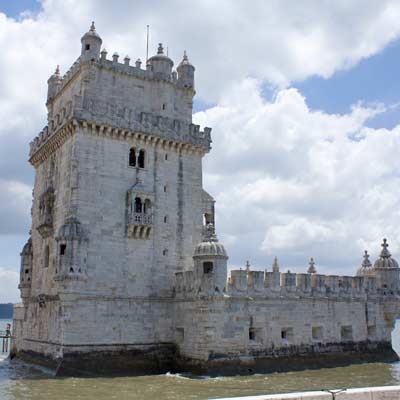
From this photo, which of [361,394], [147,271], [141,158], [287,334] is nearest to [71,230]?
[147,271]

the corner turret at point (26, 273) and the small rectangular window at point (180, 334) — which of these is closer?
the small rectangular window at point (180, 334)

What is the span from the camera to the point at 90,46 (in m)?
32.1

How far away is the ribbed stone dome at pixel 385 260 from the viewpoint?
37.1 metres

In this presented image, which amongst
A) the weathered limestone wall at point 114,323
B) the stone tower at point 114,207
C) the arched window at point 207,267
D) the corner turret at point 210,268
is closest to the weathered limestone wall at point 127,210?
the stone tower at point 114,207

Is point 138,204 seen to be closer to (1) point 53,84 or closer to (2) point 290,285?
(2) point 290,285

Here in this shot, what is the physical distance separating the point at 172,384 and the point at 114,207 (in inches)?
412

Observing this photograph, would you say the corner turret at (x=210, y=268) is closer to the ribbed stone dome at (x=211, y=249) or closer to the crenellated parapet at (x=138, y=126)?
the ribbed stone dome at (x=211, y=249)

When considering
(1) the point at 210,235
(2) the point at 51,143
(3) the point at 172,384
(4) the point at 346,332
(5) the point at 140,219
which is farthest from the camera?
(4) the point at 346,332

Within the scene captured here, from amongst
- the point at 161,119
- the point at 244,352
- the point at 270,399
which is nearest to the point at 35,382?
the point at 244,352

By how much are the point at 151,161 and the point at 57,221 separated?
6764 millimetres

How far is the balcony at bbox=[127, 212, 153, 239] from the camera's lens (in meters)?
30.4

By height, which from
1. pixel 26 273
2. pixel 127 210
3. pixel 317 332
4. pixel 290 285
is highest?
pixel 127 210

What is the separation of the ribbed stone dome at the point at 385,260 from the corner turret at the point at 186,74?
17.5 m

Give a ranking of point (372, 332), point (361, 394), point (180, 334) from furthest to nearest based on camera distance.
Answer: point (372, 332) < point (180, 334) < point (361, 394)
